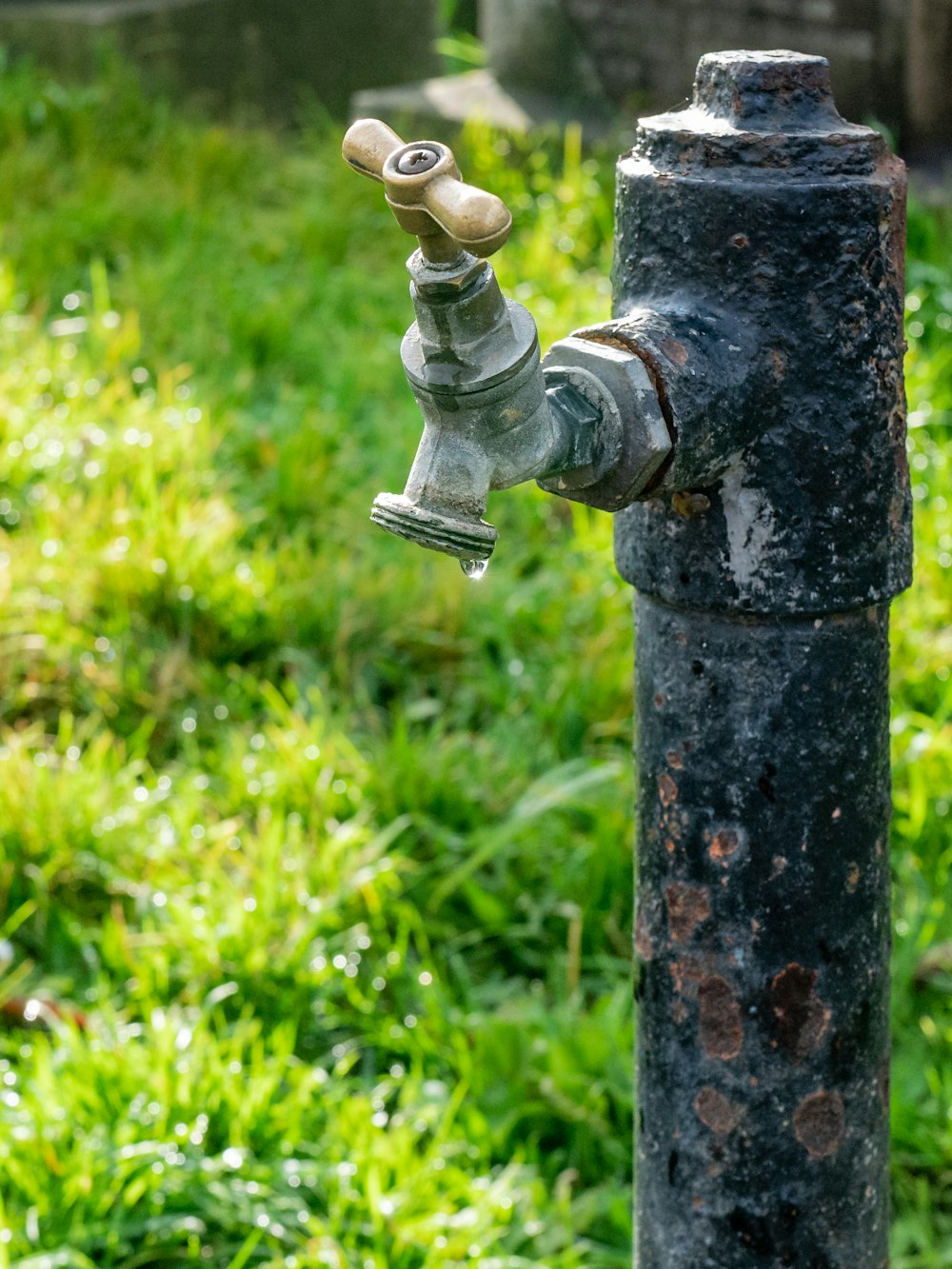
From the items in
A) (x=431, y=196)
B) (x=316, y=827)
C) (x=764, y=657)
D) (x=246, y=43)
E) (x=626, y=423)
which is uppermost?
(x=246, y=43)

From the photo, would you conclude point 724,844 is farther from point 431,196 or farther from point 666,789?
point 431,196

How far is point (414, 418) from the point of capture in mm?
3305

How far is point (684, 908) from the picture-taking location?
104 centimetres

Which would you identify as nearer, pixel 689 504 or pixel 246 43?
pixel 689 504

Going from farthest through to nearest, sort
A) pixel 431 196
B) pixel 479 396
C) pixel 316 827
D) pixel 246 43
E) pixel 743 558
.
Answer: pixel 246 43
pixel 316 827
pixel 743 558
pixel 479 396
pixel 431 196

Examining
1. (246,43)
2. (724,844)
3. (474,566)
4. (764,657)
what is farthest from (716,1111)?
(246,43)

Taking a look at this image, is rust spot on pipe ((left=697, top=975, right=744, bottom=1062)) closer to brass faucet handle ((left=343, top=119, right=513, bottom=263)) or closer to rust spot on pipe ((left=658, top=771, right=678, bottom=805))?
rust spot on pipe ((left=658, top=771, right=678, bottom=805))

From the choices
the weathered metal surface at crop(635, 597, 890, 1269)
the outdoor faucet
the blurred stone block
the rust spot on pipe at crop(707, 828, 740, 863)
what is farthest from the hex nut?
the blurred stone block

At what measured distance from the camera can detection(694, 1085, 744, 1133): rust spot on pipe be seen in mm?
1048

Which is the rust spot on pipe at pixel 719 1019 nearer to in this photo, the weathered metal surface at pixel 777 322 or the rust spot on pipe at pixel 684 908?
the rust spot on pipe at pixel 684 908

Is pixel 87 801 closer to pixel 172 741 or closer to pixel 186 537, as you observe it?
pixel 172 741

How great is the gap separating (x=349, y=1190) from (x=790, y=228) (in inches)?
43.7

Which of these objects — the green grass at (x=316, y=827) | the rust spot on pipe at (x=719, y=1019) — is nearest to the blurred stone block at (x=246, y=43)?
the green grass at (x=316, y=827)

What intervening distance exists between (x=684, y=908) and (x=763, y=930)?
2.1 inches
